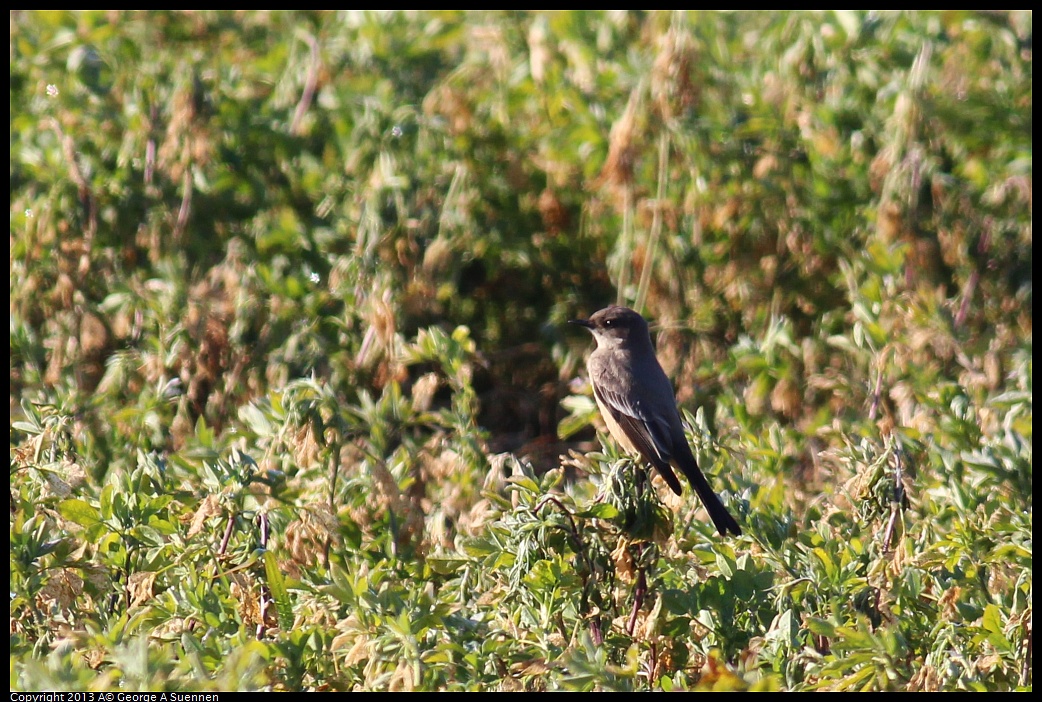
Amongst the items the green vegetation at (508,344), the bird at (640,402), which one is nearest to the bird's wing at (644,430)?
the bird at (640,402)

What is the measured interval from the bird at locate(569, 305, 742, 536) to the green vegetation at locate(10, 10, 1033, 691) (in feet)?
0.43

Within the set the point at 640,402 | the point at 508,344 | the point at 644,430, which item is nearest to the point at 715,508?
the point at 644,430

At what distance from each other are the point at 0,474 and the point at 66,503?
62 cm

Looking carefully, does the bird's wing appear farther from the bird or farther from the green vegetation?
the green vegetation

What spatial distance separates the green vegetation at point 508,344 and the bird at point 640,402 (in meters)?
0.13

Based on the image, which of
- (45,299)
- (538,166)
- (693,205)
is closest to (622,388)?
(693,205)

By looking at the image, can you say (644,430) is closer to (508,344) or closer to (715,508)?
(715,508)

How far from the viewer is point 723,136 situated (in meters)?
7.75

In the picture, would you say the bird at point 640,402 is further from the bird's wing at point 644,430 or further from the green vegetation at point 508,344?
the green vegetation at point 508,344

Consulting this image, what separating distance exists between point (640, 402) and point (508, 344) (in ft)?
7.38

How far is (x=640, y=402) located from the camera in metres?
6.10

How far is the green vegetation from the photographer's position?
4.26 metres

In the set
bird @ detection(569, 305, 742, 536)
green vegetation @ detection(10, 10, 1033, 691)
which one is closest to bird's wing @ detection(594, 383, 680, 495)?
bird @ detection(569, 305, 742, 536)

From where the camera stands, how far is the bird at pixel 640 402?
5.00 m
